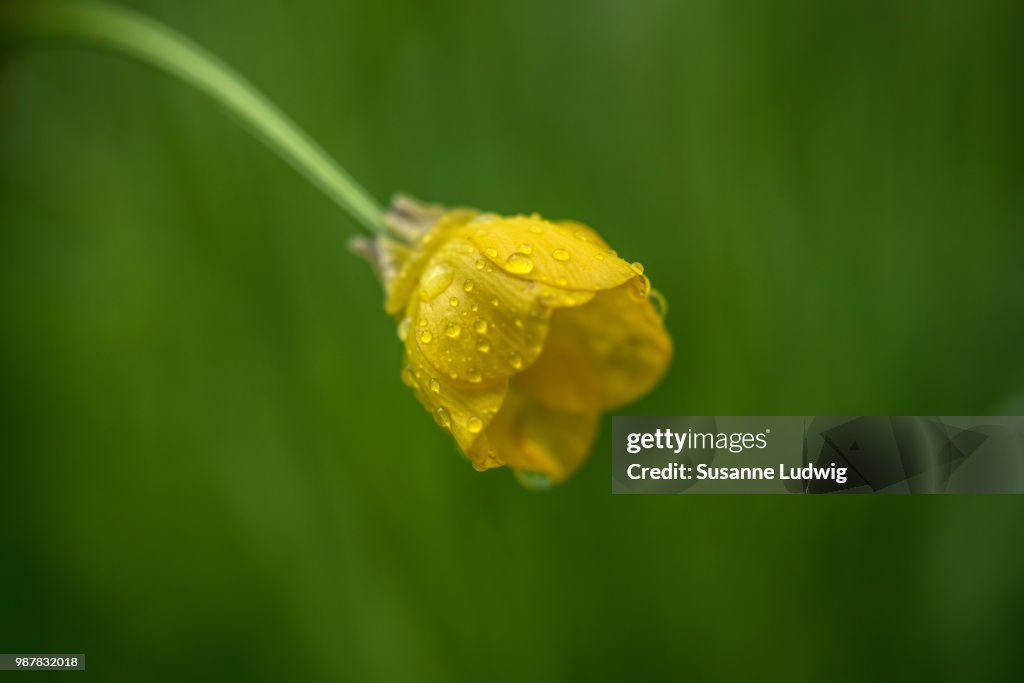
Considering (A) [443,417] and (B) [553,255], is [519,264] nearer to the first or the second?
(B) [553,255]

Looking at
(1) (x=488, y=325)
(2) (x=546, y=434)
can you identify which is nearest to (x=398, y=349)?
(2) (x=546, y=434)

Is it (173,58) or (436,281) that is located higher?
(173,58)

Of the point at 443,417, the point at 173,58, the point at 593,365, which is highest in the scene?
the point at 173,58

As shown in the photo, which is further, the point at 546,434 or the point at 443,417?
the point at 546,434

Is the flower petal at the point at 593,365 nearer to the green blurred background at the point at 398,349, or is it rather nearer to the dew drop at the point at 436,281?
the dew drop at the point at 436,281

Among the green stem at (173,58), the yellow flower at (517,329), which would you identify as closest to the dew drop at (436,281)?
the yellow flower at (517,329)

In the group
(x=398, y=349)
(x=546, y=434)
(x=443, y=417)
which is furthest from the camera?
(x=398, y=349)

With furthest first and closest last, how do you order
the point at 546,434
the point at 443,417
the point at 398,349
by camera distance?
the point at 398,349, the point at 546,434, the point at 443,417

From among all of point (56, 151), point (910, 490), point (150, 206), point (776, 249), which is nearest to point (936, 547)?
point (910, 490)

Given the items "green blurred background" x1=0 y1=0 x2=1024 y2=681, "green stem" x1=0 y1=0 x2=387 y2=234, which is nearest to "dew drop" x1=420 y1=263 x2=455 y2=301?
"green stem" x1=0 y1=0 x2=387 y2=234
